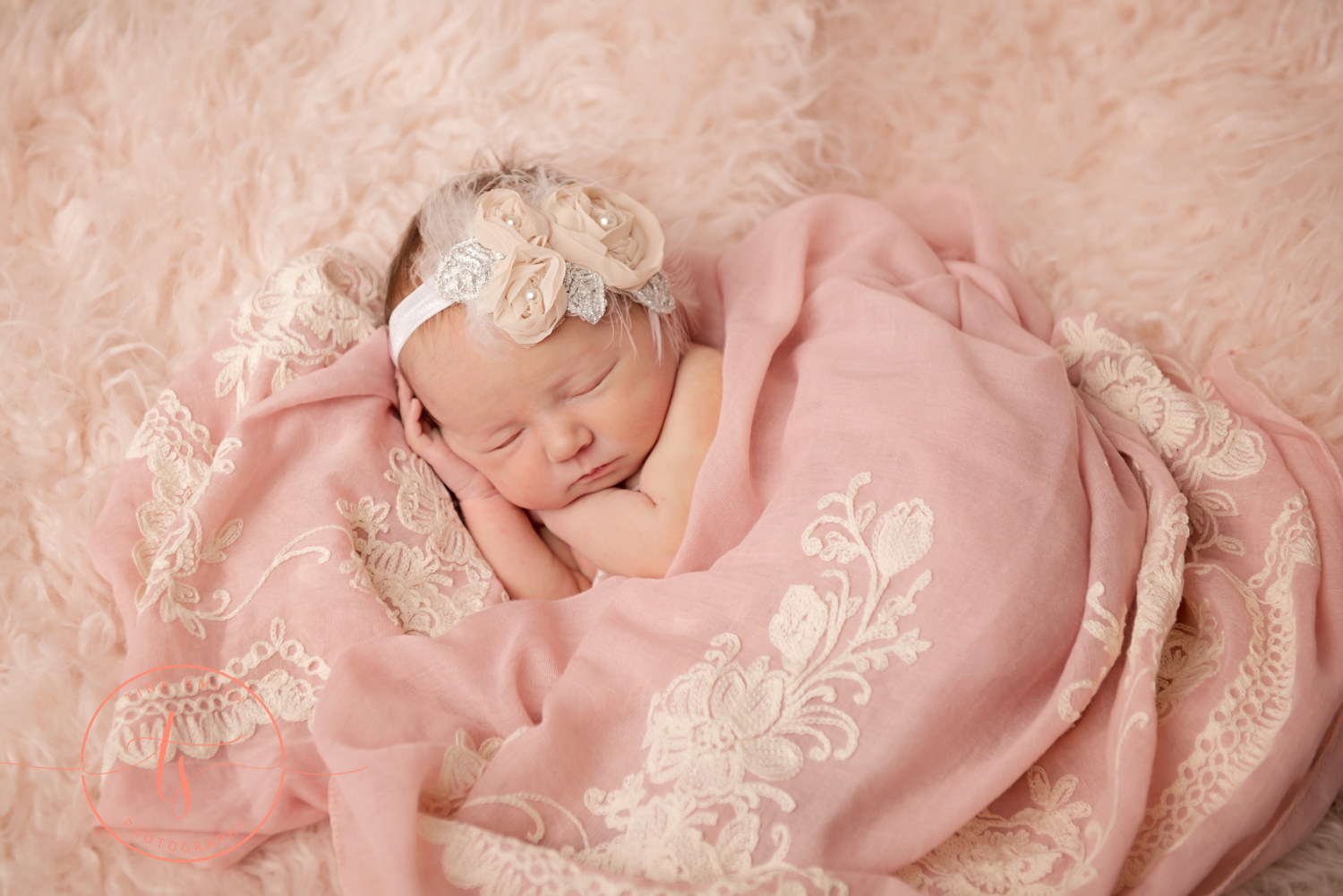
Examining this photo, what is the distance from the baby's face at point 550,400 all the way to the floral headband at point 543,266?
0.04 meters

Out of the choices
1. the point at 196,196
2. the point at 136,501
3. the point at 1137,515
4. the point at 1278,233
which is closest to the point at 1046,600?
the point at 1137,515

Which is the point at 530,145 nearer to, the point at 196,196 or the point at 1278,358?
the point at 196,196

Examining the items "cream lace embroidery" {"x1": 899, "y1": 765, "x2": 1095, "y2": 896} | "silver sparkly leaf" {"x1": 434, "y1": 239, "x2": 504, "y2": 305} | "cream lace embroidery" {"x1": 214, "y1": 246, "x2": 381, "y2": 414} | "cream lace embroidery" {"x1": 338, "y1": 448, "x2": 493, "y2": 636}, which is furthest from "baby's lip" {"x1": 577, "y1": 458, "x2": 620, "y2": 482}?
"cream lace embroidery" {"x1": 899, "y1": 765, "x2": 1095, "y2": 896}

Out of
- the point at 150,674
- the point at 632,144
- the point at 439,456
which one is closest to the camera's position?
the point at 150,674

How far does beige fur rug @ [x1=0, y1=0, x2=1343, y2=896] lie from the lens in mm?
1608

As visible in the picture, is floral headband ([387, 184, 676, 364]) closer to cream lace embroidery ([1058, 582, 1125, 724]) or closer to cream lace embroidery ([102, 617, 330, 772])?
cream lace embroidery ([102, 617, 330, 772])

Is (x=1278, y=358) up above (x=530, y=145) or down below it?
below

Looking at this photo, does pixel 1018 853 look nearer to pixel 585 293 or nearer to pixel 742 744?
pixel 742 744

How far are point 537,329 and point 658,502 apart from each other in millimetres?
379

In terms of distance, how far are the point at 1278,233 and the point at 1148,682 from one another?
3.05ft

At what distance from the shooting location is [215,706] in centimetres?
134

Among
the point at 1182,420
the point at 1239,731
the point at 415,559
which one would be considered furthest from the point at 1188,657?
the point at 415,559

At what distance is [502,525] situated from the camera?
5.68 feet

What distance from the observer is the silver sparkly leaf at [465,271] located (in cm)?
153
